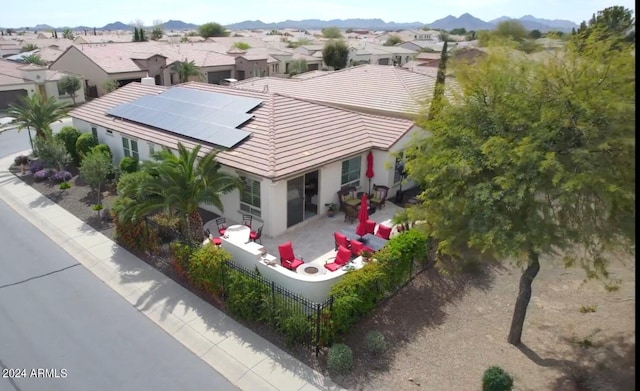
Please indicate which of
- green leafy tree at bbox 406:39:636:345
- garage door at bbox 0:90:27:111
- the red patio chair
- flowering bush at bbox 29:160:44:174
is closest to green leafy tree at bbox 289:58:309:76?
garage door at bbox 0:90:27:111

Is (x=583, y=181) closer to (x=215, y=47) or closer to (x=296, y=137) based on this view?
(x=296, y=137)

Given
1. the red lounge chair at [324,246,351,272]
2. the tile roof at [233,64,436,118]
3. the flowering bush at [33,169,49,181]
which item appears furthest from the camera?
the tile roof at [233,64,436,118]

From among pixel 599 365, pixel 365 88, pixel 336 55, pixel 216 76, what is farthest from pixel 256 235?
pixel 336 55

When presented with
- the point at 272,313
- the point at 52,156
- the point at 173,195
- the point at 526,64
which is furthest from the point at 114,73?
the point at 526,64

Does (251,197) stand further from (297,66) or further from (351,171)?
(297,66)

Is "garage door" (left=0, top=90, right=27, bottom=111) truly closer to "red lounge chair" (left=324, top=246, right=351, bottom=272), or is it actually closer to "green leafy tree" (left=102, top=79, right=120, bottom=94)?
"green leafy tree" (left=102, top=79, right=120, bottom=94)

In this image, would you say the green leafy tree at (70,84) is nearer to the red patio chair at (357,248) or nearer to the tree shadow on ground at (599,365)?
the red patio chair at (357,248)
